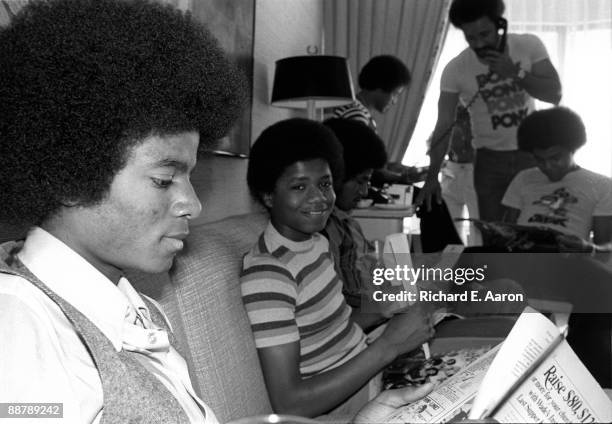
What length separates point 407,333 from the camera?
114 cm

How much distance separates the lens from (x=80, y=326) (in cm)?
57

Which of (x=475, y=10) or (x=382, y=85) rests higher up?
(x=475, y=10)

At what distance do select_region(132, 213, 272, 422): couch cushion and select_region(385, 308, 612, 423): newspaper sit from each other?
549mm

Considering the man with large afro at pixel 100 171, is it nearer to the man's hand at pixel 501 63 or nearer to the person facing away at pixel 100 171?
the person facing away at pixel 100 171

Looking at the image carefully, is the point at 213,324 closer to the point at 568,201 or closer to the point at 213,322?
the point at 213,322

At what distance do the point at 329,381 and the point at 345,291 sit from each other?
0.60m

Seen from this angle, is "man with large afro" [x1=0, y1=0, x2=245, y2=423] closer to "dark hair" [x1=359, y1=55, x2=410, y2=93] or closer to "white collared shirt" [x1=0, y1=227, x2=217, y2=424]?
"white collared shirt" [x1=0, y1=227, x2=217, y2=424]

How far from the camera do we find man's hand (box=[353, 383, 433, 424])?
0.85 meters

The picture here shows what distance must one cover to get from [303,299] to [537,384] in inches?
28.8

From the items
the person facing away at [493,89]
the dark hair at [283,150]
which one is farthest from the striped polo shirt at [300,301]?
the person facing away at [493,89]

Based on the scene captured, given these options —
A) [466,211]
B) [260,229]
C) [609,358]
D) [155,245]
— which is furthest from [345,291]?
[466,211]

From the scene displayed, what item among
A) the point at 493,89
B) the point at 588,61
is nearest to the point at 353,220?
the point at 493,89

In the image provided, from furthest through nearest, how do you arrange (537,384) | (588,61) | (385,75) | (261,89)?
(588,61) < (385,75) < (261,89) < (537,384)

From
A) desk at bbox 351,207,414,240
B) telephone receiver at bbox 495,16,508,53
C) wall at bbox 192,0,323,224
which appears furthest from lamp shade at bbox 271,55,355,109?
telephone receiver at bbox 495,16,508,53
